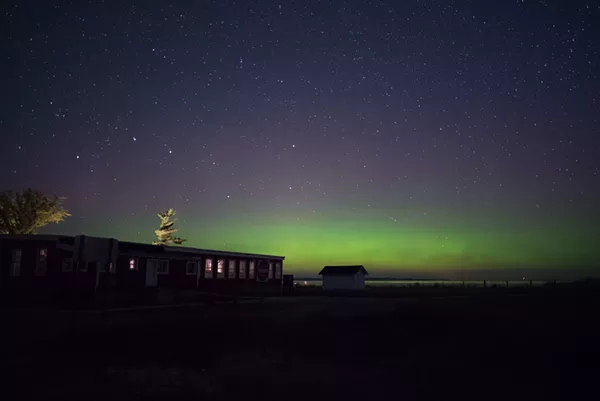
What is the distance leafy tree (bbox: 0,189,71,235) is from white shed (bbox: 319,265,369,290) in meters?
35.0

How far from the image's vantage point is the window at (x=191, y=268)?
117 ft

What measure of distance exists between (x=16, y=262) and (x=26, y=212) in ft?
102

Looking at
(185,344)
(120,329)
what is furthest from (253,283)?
(185,344)

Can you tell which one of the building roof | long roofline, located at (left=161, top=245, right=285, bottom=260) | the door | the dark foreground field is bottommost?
the dark foreground field

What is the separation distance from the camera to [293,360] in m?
10.7

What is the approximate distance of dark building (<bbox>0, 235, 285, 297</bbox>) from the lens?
27.2m

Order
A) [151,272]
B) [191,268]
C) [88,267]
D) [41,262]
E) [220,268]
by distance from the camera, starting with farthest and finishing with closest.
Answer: [220,268] → [191,268] → [151,272] → [88,267] → [41,262]

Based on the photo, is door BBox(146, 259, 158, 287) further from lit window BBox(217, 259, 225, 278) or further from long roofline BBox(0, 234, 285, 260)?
lit window BBox(217, 259, 225, 278)

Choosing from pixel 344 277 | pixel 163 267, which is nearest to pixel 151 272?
pixel 163 267

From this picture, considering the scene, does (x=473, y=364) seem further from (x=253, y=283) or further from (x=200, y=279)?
(x=253, y=283)

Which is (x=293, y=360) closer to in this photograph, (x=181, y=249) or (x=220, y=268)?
(x=181, y=249)

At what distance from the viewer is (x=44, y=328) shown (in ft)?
50.5

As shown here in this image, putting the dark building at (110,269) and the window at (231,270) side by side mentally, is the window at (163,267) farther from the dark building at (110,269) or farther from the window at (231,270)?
the window at (231,270)

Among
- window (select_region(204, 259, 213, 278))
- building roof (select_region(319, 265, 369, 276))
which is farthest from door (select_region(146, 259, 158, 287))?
building roof (select_region(319, 265, 369, 276))
